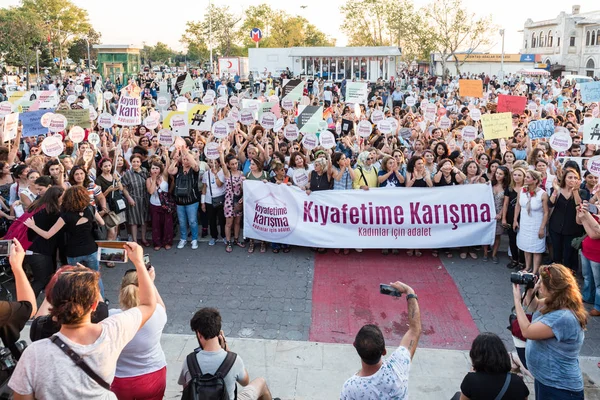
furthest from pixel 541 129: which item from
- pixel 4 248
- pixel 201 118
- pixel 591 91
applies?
pixel 4 248

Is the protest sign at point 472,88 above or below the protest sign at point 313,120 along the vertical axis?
above

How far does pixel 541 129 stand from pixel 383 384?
8.60m

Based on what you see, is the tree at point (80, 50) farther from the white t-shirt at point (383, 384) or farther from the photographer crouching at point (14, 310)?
the white t-shirt at point (383, 384)

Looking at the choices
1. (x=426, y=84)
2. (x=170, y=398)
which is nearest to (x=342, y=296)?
(x=170, y=398)

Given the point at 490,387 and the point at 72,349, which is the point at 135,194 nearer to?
the point at 72,349

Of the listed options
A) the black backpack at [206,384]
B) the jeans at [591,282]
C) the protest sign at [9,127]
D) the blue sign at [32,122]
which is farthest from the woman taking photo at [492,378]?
the blue sign at [32,122]

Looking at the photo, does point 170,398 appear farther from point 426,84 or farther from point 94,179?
point 426,84

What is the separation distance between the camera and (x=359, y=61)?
50.8m

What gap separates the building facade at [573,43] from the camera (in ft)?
227

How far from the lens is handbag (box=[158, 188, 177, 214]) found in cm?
898

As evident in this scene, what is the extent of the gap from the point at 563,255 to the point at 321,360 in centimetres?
425

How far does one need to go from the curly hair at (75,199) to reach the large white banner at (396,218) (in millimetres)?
3622

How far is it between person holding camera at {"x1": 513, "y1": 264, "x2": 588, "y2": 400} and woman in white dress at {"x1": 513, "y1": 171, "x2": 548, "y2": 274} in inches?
151

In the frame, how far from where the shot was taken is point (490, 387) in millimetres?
3582
